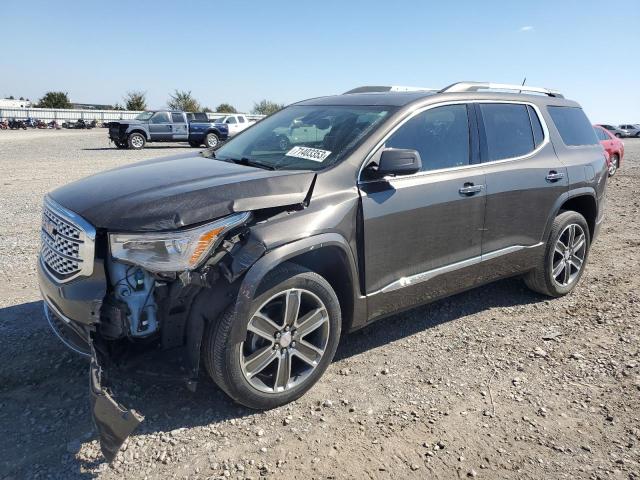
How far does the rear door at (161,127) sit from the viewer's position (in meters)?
24.5

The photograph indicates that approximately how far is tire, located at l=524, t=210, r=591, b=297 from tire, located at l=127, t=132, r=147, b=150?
22313 millimetres

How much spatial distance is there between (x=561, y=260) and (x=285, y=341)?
3170mm

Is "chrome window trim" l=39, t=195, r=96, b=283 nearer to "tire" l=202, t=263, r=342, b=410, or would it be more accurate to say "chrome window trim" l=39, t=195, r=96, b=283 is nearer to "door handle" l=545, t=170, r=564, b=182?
"tire" l=202, t=263, r=342, b=410

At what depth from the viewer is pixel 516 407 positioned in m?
3.18

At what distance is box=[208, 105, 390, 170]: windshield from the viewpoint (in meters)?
3.47

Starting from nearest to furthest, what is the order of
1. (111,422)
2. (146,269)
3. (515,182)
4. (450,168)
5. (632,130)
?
(111,422), (146,269), (450,168), (515,182), (632,130)

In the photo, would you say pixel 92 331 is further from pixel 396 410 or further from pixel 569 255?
pixel 569 255

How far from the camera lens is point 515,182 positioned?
4.20 m

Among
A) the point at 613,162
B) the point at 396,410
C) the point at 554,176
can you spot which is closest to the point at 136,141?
the point at 613,162

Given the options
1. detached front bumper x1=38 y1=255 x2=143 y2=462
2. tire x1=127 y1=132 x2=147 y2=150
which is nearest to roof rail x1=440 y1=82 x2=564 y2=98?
detached front bumper x1=38 y1=255 x2=143 y2=462

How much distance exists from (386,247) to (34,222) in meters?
6.15

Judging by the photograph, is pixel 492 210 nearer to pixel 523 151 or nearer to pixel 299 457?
pixel 523 151

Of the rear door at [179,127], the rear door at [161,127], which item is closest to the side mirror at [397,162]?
the rear door at [161,127]

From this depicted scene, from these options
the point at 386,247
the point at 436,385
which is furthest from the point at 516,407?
the point at 386,247
